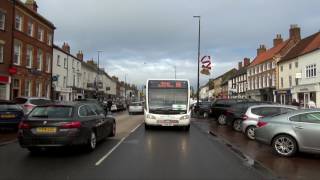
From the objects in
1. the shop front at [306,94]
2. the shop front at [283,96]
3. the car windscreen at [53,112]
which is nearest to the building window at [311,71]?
the shop front at [306,94]

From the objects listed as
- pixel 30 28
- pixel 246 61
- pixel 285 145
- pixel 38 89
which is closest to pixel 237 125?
pixel 285 145

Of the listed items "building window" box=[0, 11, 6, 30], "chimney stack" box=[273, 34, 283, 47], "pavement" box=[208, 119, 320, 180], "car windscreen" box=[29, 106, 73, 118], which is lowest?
"pavement" box=[208, 119, 320, 180]

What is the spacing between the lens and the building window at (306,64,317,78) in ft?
143

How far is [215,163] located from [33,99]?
46.0 ft

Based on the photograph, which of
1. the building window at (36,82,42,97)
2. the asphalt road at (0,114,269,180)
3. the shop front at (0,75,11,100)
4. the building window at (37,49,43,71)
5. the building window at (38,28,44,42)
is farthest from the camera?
the building window at (38,28,44,42)

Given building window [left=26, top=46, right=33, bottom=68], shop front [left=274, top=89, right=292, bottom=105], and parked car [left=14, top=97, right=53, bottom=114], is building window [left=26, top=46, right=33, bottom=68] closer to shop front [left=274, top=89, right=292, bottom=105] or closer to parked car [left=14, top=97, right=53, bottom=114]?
parked car [left=14, top=97, right=53, bottom=114]

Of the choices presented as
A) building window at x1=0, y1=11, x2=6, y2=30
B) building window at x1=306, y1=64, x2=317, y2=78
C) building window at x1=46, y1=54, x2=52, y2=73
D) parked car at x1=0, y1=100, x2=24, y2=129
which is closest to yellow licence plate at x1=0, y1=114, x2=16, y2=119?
parked car at x1=0, y1=100, x2=24, y2=129

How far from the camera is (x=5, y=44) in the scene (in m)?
33.3

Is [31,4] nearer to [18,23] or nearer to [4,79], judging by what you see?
[18,23]

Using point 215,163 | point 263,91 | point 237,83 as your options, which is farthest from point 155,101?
point 237,83

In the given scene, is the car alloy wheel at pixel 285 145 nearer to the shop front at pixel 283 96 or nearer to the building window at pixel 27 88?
the building window at pixel 27 88

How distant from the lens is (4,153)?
38.4 feet

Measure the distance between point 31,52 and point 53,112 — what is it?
1180 inches

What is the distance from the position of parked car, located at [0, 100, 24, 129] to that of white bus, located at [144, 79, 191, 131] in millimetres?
5905
